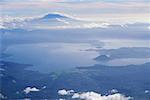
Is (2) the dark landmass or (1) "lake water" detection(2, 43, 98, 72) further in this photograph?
(1) "lake water" detection(2, 43, 98, 72)

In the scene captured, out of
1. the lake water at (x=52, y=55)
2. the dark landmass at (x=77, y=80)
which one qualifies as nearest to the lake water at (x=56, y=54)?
the lake water at (x=52, y=55)

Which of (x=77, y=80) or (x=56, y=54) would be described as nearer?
(x=77, y=80)

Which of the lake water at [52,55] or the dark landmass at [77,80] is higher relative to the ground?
the lake water at [52,55]

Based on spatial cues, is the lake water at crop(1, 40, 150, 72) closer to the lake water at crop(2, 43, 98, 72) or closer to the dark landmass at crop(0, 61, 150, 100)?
the lake water at crop(2, 43, 98, 72)

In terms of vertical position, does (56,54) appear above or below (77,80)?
above

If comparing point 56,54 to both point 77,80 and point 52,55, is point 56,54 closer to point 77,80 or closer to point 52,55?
point 52,55

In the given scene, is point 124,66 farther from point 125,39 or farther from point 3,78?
point 3,78

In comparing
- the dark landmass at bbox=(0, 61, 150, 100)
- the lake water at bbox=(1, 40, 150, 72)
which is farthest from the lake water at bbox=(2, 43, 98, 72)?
the dark landmass at bbox=(0, 61, 150, 100)

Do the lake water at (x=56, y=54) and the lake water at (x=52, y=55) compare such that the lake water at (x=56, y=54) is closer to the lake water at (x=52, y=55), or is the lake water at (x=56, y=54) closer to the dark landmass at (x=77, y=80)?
the lake water at (x=52, y=55)

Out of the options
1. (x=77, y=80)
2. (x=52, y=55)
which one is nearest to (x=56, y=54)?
(x=52, y=55)

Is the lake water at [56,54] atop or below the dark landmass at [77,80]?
atop

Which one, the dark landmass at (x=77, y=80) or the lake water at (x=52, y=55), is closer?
the dark landmass at (x=77, y=80)
